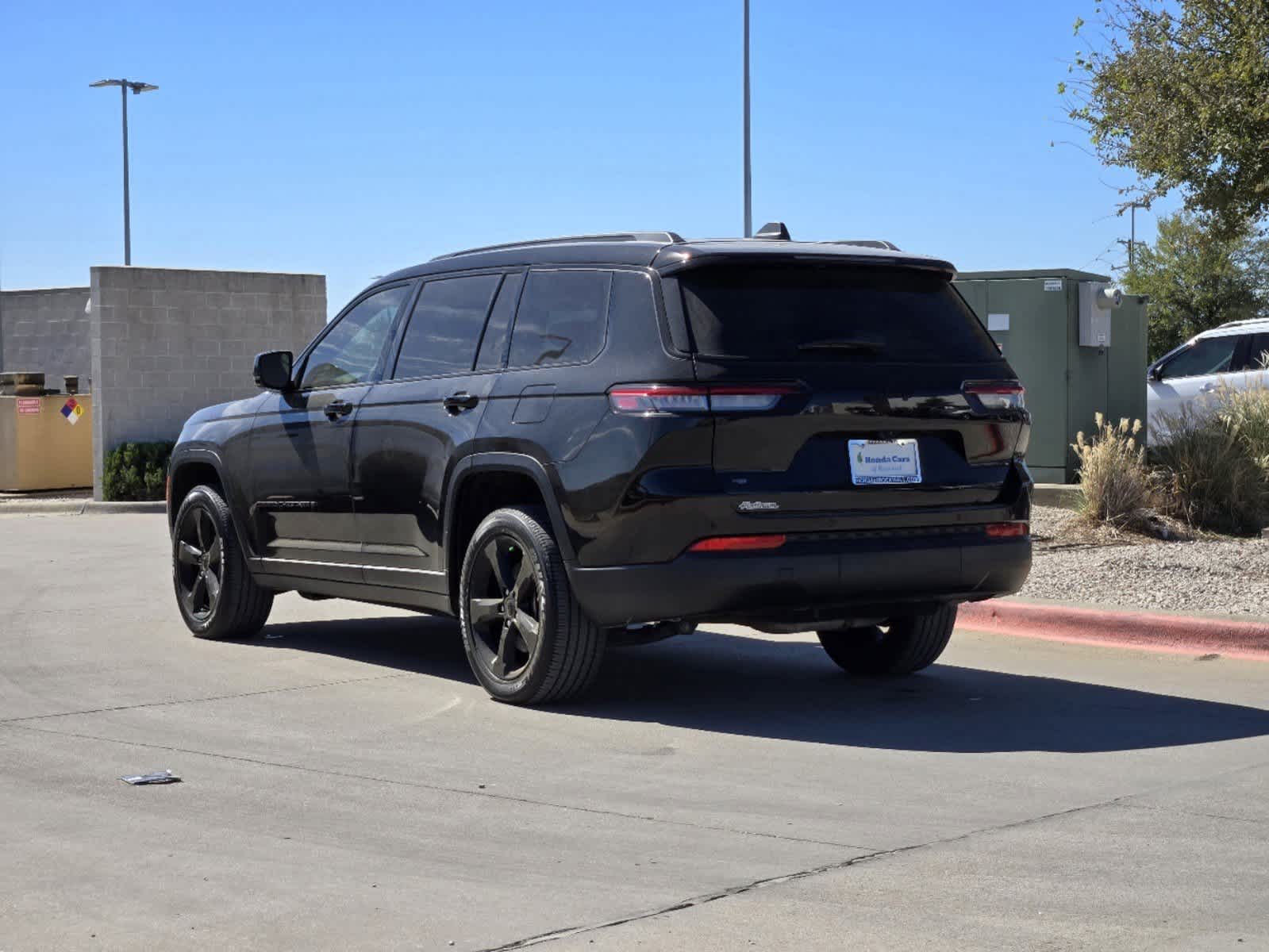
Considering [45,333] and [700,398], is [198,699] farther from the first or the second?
[45,333]

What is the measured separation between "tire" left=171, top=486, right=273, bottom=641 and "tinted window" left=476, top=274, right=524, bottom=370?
96.8 inches

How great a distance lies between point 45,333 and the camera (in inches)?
1399

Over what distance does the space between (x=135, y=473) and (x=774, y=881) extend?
19.6 meters

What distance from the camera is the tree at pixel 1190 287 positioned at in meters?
55.5

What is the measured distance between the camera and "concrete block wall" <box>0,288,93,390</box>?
3509 centimetres

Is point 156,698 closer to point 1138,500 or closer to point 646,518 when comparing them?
point 646,518

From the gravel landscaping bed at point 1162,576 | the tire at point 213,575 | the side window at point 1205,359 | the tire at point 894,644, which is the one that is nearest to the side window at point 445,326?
the tire at point 213,575

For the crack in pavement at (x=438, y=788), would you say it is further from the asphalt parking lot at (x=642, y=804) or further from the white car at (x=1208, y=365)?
the white car at (x=1208, y=365)

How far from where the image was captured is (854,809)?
19.2 feet

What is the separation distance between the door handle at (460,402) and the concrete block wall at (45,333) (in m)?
28.5

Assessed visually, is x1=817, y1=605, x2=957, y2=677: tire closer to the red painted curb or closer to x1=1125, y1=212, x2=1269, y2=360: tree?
the red painted curb

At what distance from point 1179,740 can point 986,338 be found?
1923 mm

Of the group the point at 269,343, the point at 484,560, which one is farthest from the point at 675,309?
the point at 269,343

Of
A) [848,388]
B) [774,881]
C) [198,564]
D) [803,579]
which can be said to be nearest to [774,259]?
[848,388]
